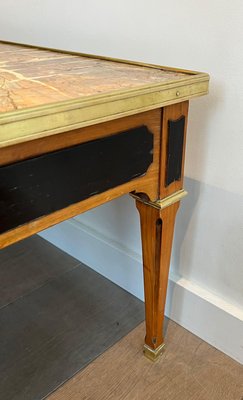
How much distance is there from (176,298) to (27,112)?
29.2 inches

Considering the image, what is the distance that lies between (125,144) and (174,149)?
0.12m

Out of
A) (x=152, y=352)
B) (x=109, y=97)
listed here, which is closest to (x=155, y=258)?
(x=152, y=352)

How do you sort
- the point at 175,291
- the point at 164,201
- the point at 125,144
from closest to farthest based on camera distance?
the point at 125,144
the point at 164,201
the point at 175,291

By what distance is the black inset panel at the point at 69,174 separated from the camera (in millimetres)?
503

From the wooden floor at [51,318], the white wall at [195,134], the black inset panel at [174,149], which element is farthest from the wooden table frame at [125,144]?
the wooden floor at [51,318]

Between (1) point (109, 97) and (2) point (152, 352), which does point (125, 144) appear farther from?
(2) point (152, 352)

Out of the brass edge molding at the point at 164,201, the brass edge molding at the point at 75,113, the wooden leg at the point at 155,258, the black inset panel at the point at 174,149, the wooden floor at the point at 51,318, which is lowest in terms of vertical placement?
the wooden floor at the point at 51,318

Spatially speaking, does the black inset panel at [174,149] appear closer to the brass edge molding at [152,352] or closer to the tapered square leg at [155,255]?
the tapered square leg at [155,255]

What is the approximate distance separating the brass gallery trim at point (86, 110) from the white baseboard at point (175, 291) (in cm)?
54

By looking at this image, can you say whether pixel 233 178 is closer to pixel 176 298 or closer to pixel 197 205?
pixel 197 205

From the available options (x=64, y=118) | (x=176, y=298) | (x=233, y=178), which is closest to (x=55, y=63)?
(x=64, y=118)

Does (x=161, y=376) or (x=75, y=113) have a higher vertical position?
(x=75, y=113)

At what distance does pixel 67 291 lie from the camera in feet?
3.91

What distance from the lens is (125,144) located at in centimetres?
61
